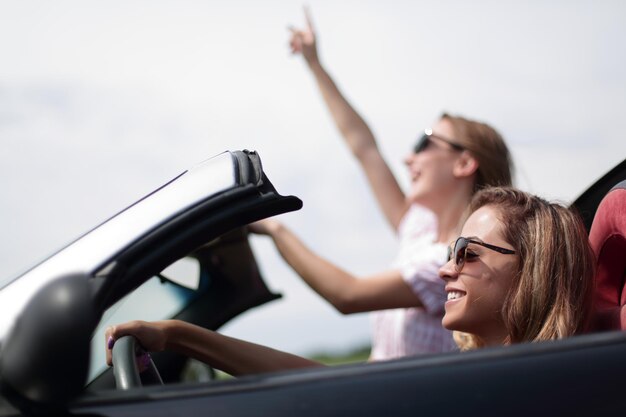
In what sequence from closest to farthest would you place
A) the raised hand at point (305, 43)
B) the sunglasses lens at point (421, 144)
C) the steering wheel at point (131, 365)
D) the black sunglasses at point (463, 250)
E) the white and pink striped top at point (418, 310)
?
the steering wheel at point (131, 365) < the black sunglasses at point (463, 250) < the white and pink striped top at point (418, 310) < the sunglasses lens at point (421, 144) < the raised hand at point (305, 43)

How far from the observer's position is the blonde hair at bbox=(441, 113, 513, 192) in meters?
3.46

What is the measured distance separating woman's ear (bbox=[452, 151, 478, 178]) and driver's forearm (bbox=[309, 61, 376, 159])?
21.8 inches

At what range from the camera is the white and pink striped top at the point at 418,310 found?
3.30 meters

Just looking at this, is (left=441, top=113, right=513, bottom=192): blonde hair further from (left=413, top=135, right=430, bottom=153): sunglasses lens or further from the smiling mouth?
the smiling mouth

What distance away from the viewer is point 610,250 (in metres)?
2.42

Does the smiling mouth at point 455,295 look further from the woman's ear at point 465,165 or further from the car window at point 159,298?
the woman's ear at point 465,165

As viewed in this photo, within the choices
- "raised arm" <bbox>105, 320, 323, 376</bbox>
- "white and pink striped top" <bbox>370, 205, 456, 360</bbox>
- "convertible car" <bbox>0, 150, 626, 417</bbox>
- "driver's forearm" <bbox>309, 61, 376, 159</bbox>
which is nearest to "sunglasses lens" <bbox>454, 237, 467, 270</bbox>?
"raised arm" <bbox>105, 320, 323, 376</bbox>

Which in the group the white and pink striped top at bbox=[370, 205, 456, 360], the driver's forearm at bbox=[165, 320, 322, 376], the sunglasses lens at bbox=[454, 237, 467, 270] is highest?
the sunglasses lens at bbox=[454, 237, 467, 270]

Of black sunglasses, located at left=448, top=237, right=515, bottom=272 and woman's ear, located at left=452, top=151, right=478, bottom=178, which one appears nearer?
black sunglasses, located at left=448, top=237, right=515, bottom=272

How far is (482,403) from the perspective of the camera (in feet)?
5.26

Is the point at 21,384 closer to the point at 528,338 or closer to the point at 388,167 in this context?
the point at 528,338

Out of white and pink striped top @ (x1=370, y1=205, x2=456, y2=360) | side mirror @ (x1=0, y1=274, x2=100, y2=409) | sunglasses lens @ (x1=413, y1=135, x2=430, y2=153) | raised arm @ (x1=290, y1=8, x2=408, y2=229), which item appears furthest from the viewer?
raised arm @ (x1=290, y1=8, x2=408, y2=229)

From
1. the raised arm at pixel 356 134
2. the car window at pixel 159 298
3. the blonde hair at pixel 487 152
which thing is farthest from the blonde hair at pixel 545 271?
the raised arm at pixel 356 134

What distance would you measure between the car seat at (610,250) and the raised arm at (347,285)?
96 centimetres
